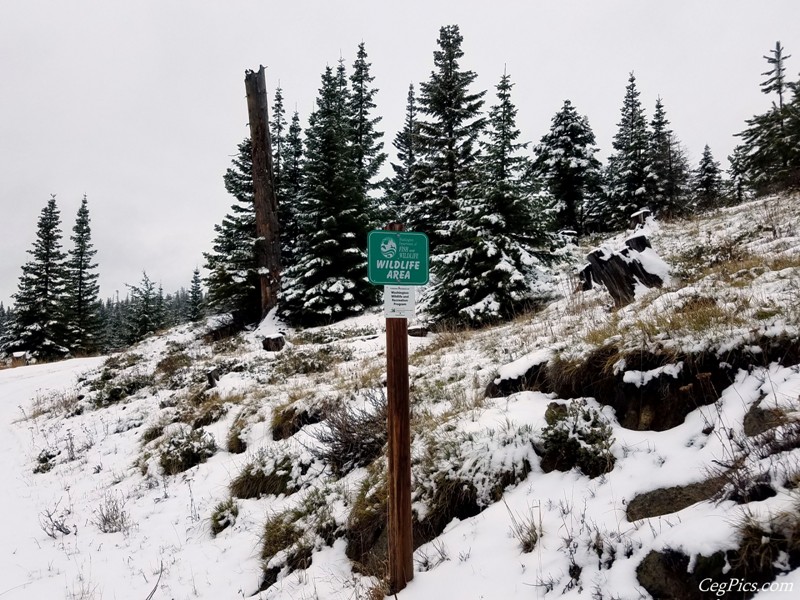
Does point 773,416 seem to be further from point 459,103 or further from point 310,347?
point 459,103

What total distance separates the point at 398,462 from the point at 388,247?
153 cm

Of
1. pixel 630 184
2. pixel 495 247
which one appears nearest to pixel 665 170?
pixel 630 184

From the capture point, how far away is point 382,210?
54.6 ft

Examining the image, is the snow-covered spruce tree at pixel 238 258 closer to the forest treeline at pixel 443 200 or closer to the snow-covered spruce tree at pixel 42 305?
the forest treeline at pixel 443 200

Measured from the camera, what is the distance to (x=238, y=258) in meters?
15.6

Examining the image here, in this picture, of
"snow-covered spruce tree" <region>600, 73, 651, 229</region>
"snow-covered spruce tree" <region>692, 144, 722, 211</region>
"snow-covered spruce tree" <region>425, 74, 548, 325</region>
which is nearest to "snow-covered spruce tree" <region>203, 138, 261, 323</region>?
Result: "snow-covered spruce tree" <region>425, 74, 548, 325</region>

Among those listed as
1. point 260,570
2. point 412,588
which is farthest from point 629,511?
point 260,570

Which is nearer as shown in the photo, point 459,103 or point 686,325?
point 686,325

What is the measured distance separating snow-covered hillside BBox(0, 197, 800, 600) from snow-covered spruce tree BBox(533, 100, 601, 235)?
16.6 meters

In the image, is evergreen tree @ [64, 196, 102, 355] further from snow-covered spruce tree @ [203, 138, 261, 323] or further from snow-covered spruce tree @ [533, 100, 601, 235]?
snow-covered spruce tree @ [533, 100, 601, 235]

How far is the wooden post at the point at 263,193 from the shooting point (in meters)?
14.4

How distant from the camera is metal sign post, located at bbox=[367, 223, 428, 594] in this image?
109 inches

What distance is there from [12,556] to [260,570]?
300 cm

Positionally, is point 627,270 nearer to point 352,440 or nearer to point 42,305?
point 352,440
